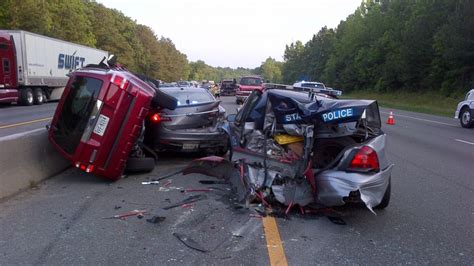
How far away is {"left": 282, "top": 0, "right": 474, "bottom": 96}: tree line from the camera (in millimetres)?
41938

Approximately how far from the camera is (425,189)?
25.5 ft

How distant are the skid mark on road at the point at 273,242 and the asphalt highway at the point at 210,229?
0.03 ft

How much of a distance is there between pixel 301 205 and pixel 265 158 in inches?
29.4

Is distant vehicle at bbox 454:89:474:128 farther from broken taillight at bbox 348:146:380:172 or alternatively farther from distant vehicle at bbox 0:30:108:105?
distant vehicle at bbox 0:30:108:105

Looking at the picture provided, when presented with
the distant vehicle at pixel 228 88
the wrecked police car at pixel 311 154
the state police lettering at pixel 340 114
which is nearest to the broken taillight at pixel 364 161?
the wrecked police car at pixel 311 154

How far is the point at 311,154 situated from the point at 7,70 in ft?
77.1

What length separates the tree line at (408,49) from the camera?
41.9 meters

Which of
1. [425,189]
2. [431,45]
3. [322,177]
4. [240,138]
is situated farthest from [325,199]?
[431,45]

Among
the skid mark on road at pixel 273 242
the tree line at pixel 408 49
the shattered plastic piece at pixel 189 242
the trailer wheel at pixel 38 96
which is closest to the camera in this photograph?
the skid mark on road at pixel 273 242

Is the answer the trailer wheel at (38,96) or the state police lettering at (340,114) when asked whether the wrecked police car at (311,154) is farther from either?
the trailer wheel at (38,96)

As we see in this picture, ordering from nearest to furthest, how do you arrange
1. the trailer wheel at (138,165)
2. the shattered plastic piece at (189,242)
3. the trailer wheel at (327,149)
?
the shattered plastic piece at (189,242) < the trailer wheel at (327,149) < the trailer wheel at (138,165)

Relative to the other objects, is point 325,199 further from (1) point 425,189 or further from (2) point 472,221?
(1) point 425,189

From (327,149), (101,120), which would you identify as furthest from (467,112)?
(101,120)

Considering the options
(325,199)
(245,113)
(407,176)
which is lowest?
(407,176)
